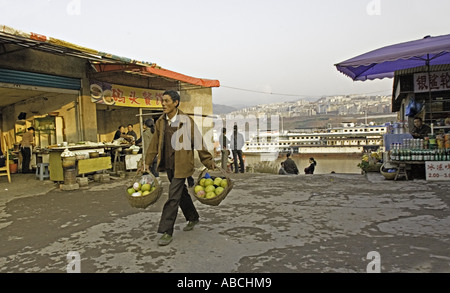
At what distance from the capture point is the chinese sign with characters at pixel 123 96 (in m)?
11.4

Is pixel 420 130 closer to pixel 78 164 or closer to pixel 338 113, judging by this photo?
pixel 78 164

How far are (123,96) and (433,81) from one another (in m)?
10.7

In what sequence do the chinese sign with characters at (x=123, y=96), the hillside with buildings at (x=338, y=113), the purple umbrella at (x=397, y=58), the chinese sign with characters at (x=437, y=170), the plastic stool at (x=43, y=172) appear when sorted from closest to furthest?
the purple umbrella at (x=397, y=58) < the chinese sign with characters at (x=437, y=170) < the plastic stool at (x=43, y=172) < the chinese sign with characters at (x=123, y=96) < the hillside with buildings at (x=338, y=113)

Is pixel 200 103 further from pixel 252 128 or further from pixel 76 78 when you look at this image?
pixel 76 78

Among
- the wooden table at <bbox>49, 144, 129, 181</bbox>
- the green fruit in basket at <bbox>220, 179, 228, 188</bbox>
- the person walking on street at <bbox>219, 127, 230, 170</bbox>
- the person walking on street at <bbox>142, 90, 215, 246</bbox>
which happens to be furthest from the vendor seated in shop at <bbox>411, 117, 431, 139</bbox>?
the wooden table at <bbox>49, 144, 129, 181</bbox>

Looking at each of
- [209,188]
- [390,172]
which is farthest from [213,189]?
[390,172]

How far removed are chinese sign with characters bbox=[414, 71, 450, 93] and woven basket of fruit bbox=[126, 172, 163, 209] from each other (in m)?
8.57

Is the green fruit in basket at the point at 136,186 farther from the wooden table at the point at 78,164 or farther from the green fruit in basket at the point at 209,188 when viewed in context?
the wooden table at the point at 78,164

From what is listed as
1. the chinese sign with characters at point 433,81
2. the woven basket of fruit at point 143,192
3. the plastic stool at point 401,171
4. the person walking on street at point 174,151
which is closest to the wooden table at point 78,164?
the woven basket of fruit at point 143,192

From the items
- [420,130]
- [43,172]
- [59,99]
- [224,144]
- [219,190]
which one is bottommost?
[43,172]

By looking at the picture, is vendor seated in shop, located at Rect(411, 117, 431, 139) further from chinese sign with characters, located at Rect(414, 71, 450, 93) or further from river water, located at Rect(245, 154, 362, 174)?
river water, located at Rect(245, 154, 362, 174)

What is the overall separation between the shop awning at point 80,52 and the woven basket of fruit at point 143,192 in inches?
182

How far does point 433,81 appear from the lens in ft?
32.1
